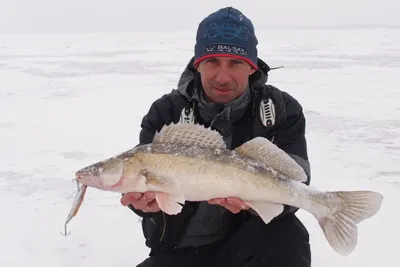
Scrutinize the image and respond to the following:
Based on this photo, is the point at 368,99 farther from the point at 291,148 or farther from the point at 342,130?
the point at 291,148

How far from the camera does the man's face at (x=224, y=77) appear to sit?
2.93 metres

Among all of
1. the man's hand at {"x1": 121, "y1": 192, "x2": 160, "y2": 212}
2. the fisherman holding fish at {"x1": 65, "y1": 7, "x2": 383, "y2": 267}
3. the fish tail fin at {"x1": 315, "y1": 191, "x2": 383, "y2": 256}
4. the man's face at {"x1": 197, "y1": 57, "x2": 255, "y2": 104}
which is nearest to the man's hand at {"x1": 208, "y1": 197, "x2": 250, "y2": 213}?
the fisherman holding fish at {"x1": 65, "y1": 7, "x2": 383, "y2": 267}

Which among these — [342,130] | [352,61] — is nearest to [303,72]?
[352,61]

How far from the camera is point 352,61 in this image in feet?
59.4

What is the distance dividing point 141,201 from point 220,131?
0.78 m

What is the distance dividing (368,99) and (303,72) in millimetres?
5546

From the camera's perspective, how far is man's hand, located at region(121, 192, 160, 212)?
2.44 m

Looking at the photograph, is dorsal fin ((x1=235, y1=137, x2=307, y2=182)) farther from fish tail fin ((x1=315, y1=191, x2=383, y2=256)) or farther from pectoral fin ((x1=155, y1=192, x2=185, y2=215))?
pectoral fin ((x1=155, y1=192, x2=185, y2=215))

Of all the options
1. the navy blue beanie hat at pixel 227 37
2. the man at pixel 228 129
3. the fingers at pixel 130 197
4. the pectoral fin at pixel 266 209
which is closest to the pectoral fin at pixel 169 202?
the fingers at pixel 130 197

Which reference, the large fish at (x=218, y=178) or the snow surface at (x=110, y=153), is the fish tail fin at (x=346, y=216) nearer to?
the large fish at (x=218, y=178)

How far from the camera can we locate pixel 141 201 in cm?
250

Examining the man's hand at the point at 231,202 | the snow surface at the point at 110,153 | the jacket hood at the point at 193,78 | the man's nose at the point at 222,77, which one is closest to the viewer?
the man's hand at the point at 231,202

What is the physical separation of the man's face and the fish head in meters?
0.92

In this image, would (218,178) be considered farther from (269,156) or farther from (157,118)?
(157,118)
